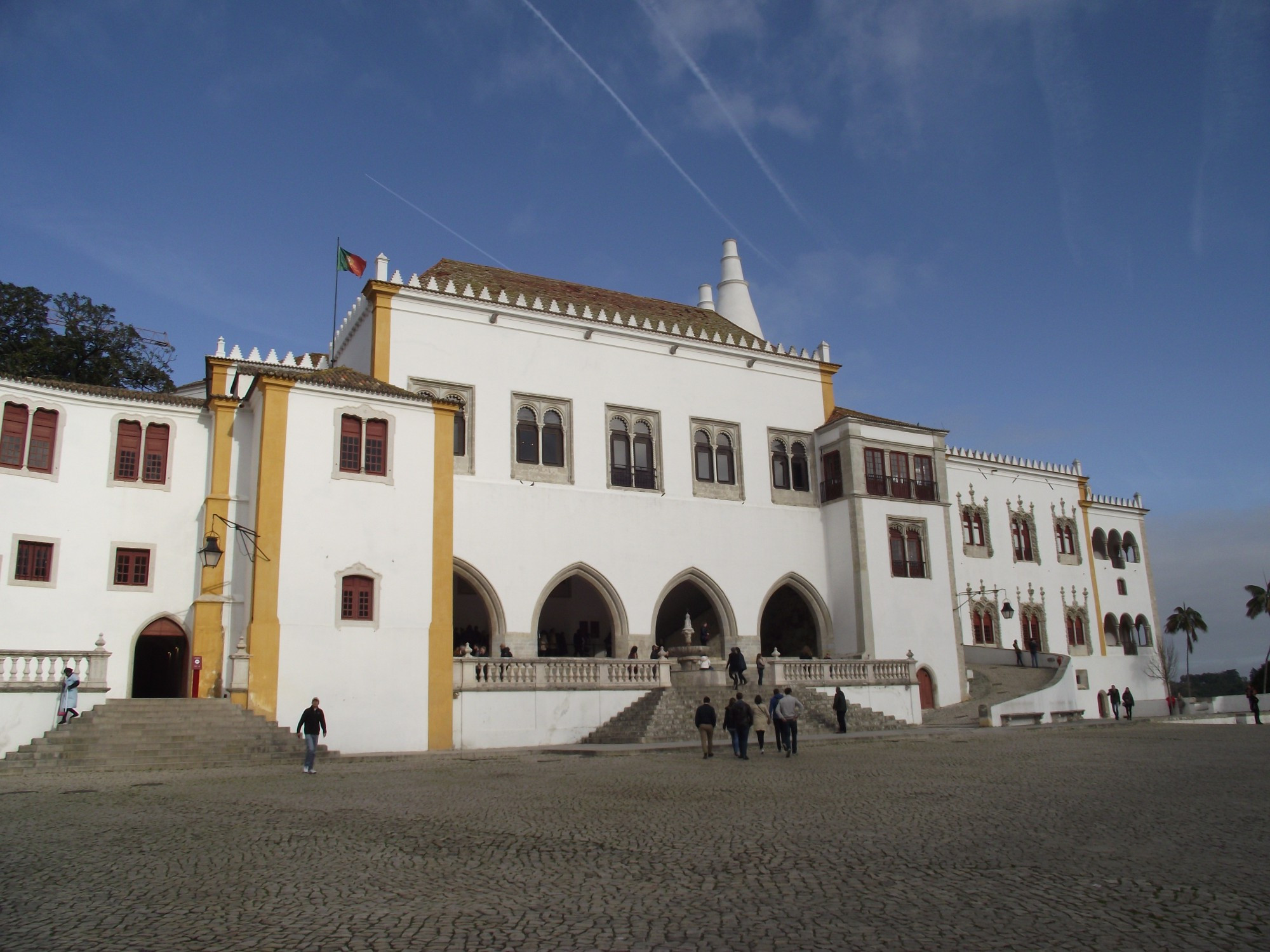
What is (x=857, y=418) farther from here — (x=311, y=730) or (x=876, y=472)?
(x=311, y=730)

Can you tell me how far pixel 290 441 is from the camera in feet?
67.2

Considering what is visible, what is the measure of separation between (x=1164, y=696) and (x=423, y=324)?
3285 centimetres

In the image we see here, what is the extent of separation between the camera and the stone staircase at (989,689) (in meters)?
27.8

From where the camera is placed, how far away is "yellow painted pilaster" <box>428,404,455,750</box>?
20359 millimetres

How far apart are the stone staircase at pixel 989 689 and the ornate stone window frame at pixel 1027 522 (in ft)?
17.6

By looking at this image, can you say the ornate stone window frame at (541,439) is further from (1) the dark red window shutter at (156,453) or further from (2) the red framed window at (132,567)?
(2) the red framed window at (132,567)

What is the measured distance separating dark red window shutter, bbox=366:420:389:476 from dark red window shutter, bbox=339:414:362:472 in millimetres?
176

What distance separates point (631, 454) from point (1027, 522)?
1874 centimetres

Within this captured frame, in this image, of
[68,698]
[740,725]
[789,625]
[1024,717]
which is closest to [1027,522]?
[789,625]

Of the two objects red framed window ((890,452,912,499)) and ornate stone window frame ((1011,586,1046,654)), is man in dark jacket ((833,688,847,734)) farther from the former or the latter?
ornate stone window frame ((1011,586,1046,654))

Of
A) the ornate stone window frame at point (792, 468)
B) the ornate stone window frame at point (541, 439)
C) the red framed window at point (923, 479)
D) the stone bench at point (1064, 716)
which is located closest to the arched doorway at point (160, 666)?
the ornate stone window frame at point (541, 439)

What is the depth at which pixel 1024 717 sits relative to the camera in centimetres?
2755

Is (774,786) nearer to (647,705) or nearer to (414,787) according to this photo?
(414,787)

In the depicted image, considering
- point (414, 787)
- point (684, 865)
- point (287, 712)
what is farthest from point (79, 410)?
point (684, 865)
